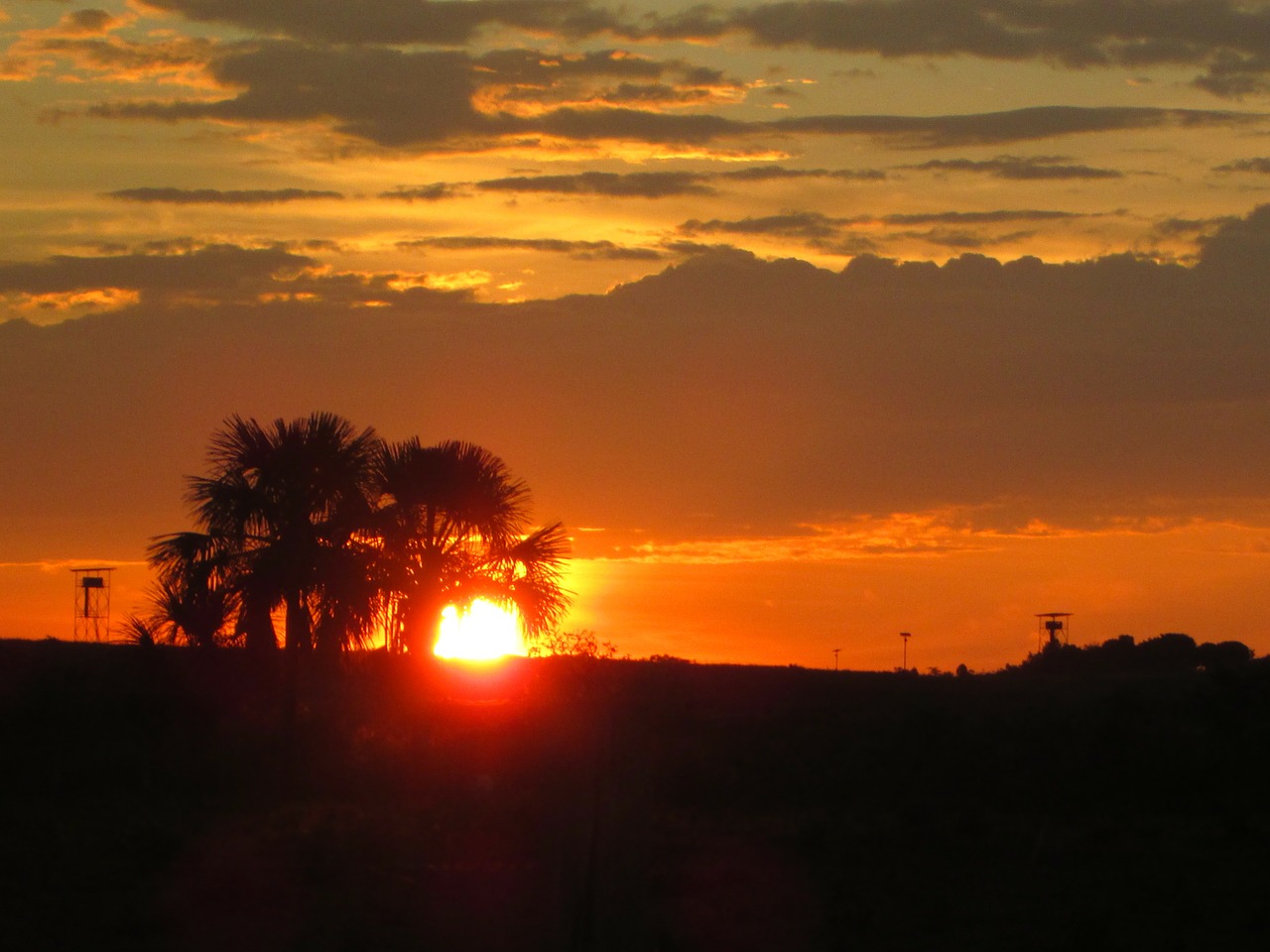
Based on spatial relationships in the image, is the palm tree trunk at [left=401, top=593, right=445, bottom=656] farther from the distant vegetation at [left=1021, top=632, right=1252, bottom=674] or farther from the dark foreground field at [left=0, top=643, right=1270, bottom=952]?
the distant vegetation at [left=1021, top=632, right=1252, bottom=674]

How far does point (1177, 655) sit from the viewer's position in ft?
133

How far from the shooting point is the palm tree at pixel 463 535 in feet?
88.3

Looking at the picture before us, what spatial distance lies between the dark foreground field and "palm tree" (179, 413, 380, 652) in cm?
260

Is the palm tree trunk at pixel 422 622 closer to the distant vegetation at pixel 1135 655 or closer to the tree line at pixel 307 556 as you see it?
the tree line at pixel 307 556

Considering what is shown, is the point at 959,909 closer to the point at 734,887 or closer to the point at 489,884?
the point at 734,887

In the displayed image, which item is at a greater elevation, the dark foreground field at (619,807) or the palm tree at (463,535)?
the palm tree at (463,535)

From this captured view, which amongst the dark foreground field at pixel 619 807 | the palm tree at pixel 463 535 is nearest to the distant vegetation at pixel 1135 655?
the dark foreground field at pixel 619 807

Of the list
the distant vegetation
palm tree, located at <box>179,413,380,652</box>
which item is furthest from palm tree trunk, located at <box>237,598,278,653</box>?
the distant vegetation

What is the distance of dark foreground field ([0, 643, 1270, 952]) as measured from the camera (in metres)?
14.9

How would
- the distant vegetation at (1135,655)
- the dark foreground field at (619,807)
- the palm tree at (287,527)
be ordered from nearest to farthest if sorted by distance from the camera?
the dark foreground field at (619,807)
the palm tree at (287,527)
the distant vegetation at (1135,655)

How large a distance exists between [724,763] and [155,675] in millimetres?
11011

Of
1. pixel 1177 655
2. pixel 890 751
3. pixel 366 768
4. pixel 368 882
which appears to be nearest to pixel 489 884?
pixel 368 882

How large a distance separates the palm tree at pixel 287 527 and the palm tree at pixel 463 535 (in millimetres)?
2325

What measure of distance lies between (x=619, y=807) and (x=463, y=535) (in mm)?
19669
